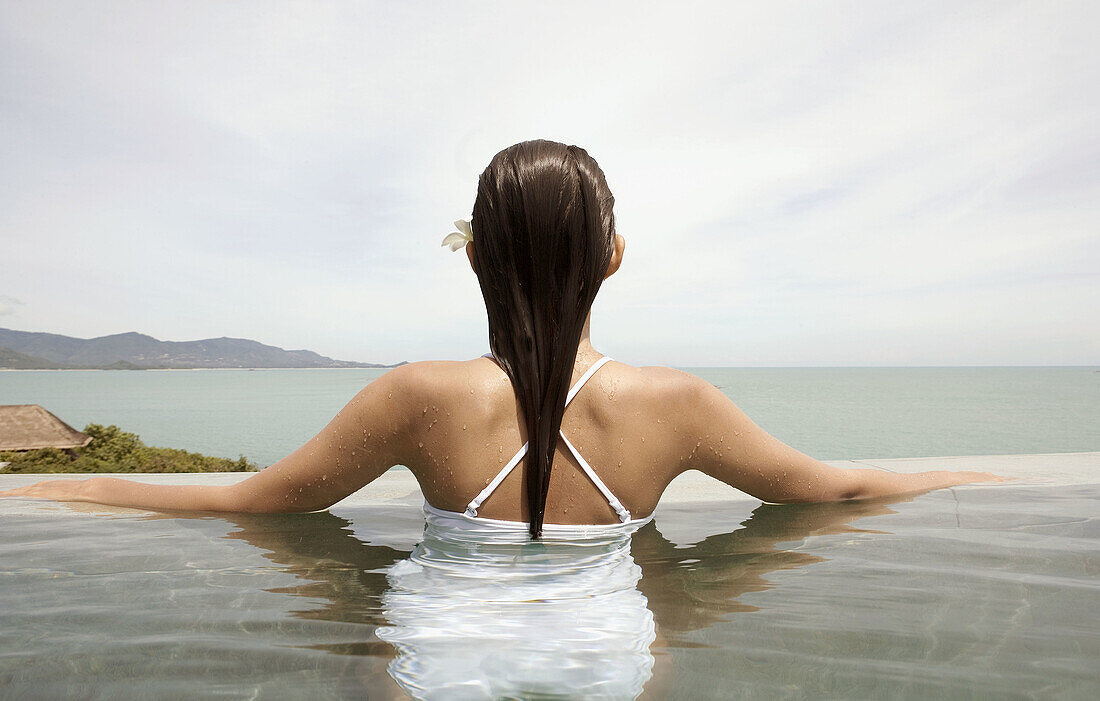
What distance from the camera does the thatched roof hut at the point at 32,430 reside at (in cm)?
685

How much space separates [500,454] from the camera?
1993 millimetres

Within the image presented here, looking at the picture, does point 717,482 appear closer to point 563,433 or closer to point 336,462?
point 563,433

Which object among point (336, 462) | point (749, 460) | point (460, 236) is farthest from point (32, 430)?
point (749, 460)

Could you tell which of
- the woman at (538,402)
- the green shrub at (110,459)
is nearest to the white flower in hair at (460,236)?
the woman at (538,402)

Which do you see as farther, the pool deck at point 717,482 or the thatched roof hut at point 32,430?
the thatched roof hut at point 32,430

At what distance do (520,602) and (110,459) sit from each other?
697 cm

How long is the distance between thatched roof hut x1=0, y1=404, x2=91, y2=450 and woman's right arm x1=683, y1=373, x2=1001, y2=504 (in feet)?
25.3

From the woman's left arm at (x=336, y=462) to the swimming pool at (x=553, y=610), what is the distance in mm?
332

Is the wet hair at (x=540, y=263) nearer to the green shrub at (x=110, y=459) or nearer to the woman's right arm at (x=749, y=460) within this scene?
the woman's right arm at (x=749, y=460)

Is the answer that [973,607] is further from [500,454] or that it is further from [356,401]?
[356,401]

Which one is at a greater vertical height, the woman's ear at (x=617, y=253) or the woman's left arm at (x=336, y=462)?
the woman's ear at (x=617, y=253)

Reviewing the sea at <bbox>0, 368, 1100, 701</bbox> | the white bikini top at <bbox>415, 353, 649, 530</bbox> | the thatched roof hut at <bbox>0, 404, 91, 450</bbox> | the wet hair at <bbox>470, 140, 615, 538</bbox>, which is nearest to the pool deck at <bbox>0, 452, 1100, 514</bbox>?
the sea at <bbox>0, 368, 1100, 701</bbox>

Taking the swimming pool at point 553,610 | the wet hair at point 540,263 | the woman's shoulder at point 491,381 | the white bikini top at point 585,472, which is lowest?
the swimming pool at point 553,610

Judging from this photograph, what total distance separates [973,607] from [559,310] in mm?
1925
